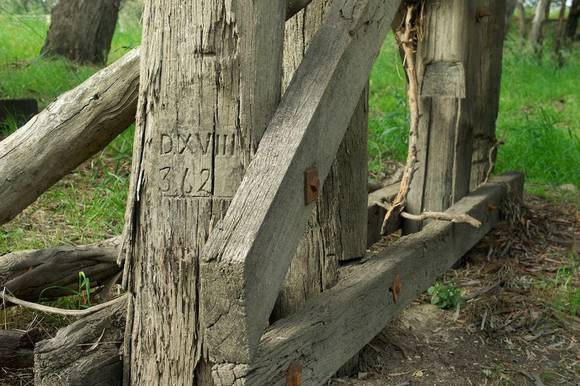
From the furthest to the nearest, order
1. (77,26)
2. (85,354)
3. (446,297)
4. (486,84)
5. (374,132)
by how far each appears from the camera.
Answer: (77,26) < (374,132) < (486,84) < (446,297) < (85,354)

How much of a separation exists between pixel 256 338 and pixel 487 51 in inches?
119

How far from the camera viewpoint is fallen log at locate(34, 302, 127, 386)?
2.46 metres

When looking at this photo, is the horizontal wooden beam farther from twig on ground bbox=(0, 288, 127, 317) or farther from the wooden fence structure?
twig on ground bbox=(0, 288, 127, 317)

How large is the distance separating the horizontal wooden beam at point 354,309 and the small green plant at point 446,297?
5.8 inches

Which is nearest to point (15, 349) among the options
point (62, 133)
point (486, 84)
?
point (62, 133)

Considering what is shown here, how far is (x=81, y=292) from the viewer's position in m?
3.23

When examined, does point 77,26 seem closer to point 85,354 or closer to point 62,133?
point 62,133

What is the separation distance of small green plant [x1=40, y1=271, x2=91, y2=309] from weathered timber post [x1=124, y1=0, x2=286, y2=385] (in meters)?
0.77

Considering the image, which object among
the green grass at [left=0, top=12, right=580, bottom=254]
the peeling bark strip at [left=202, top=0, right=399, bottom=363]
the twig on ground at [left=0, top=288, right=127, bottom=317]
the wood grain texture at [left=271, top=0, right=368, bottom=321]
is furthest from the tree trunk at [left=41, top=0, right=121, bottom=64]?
the peeling bark strip at [left=202, top=0, right=399, bottom=363]

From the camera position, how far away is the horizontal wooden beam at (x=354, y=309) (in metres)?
2.42

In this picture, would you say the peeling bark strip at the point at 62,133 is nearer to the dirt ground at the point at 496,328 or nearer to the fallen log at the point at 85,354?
the fallen log at the point at 85,354

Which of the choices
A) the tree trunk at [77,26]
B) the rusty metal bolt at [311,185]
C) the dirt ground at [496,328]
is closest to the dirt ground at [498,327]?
the dirt ground at [496,328]

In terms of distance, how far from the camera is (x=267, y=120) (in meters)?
2.38

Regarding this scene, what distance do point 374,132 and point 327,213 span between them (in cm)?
363
